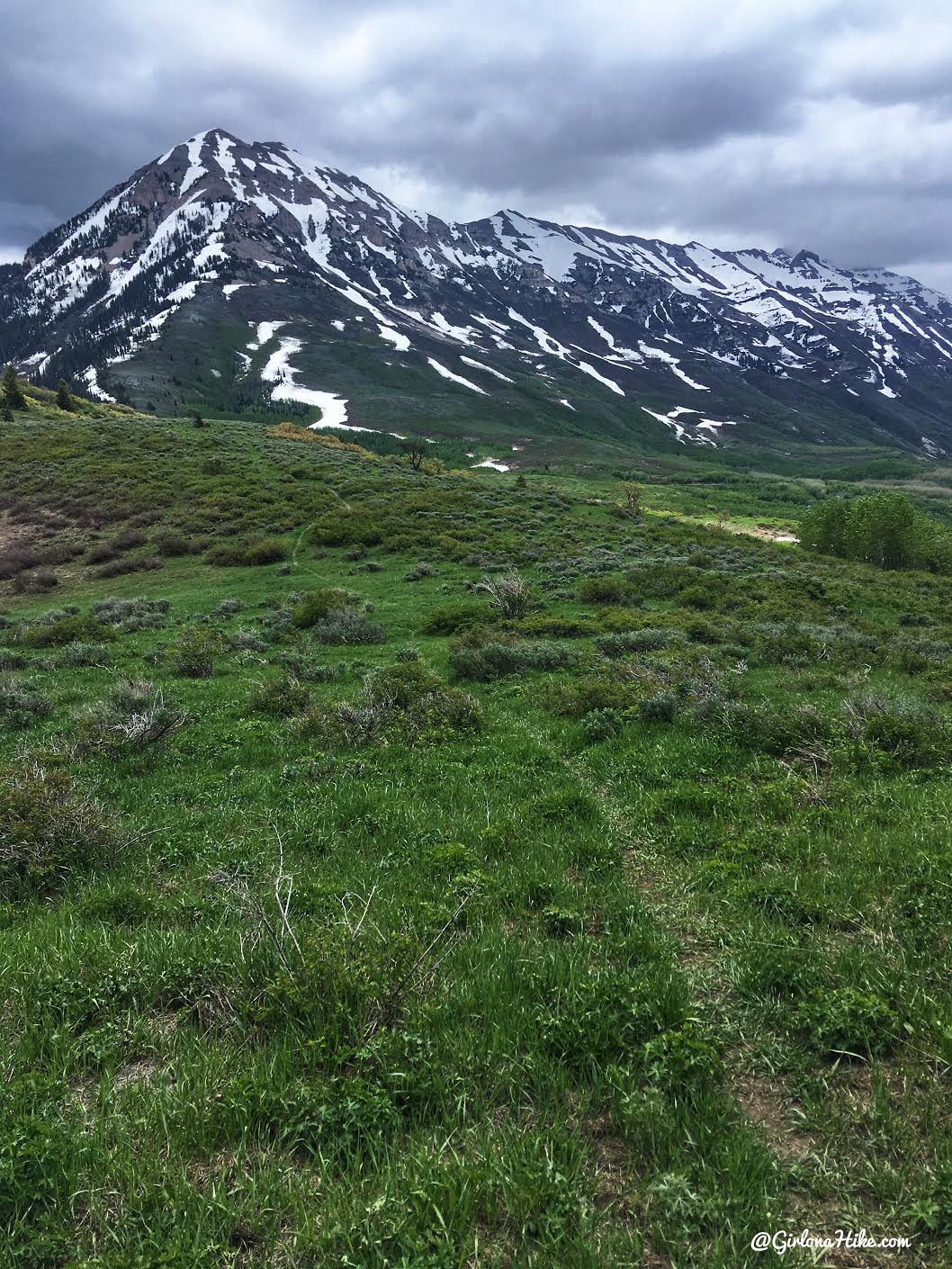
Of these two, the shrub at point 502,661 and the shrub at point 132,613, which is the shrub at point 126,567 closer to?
the shrub at point 132,613

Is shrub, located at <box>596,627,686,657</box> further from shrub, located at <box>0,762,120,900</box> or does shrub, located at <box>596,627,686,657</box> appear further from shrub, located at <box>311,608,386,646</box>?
shrub, located at <box>0,762,120,900</box>

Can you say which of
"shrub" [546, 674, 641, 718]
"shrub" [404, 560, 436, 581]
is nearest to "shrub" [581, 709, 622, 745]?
"shrub" [546, 674, 641, 718]

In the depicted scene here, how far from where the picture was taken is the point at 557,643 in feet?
67.3

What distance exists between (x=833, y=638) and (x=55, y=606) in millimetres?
35071

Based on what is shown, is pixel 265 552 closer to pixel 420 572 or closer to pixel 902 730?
→ pixel 420 572

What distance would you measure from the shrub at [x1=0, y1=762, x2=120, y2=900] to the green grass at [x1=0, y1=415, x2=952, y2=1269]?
0.15 feet

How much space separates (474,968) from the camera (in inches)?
205

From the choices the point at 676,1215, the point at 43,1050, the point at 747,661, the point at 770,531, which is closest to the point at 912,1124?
the point at 676,1215

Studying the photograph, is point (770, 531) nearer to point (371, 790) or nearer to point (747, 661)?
point (747, 661)

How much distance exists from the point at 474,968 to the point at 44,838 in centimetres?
592

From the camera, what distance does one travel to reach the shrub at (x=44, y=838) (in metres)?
7.27

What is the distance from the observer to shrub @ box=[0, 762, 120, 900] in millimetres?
7266

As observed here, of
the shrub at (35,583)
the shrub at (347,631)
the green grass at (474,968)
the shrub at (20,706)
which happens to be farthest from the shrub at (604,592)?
the shrub at (35,583)

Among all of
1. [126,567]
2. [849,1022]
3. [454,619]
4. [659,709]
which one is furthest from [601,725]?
[126,567]
